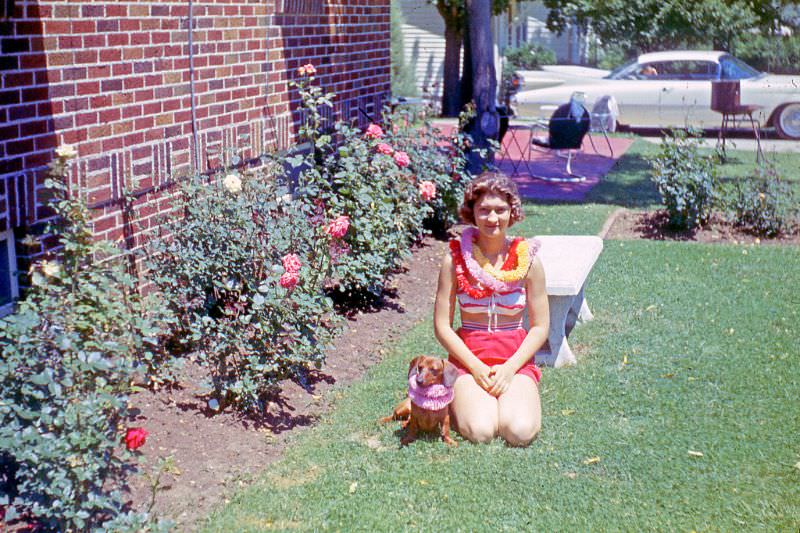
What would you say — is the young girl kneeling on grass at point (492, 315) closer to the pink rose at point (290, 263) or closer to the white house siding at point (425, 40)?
the pink rose at point (290, 263)

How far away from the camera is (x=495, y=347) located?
4969 millimetres

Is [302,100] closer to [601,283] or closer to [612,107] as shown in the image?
[601,283]

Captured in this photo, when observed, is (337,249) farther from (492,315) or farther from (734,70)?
(734,70)

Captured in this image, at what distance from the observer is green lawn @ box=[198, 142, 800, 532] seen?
4.04 meters

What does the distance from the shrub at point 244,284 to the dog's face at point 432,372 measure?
30.2 inches

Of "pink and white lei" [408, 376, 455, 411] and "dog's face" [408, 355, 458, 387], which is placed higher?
"dog's face" [408, 355, 458, 387]

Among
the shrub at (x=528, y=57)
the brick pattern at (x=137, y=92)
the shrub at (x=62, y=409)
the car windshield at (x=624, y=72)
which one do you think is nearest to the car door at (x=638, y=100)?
the car windshield at (x=624, y=72)

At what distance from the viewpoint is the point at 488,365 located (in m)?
4.99

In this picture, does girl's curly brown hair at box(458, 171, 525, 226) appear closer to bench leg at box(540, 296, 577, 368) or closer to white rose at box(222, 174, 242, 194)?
bench leg at box(540, 296, 577, 368)

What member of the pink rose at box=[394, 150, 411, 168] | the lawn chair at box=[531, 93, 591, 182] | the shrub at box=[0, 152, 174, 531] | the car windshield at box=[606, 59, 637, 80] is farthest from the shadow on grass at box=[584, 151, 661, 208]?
the shrub at box=[0, 152, 174, 531]

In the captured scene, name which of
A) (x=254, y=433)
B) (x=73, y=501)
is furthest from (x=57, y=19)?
(x=73, y=501)

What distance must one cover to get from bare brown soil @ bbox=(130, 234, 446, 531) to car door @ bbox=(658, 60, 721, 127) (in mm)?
13496

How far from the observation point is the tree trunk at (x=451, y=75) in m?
23.2

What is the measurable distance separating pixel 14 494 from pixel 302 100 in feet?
15.7
